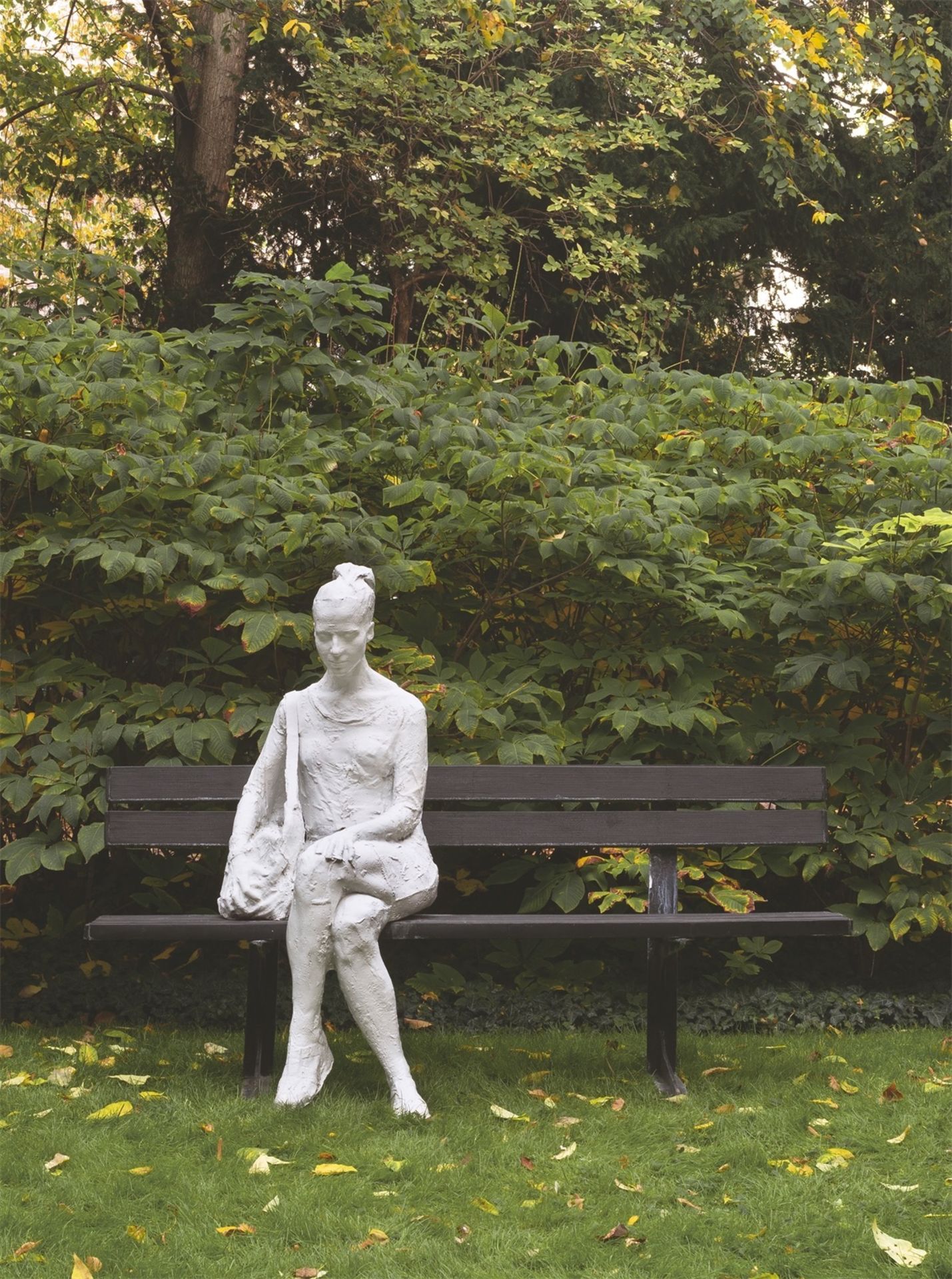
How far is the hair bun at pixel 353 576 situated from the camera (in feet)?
13.4

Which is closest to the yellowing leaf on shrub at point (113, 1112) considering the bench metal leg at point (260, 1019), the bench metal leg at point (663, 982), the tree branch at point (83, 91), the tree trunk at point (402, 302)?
the bench metal leg at point (260, 1019)

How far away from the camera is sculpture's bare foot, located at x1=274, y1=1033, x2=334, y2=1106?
400 centimetres

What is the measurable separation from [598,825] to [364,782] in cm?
93

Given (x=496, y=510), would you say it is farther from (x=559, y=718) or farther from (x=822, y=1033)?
(x=822, y=1033)

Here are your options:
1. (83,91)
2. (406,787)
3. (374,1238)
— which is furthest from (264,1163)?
(83,91)

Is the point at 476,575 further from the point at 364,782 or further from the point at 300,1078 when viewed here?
the point at 300,1078

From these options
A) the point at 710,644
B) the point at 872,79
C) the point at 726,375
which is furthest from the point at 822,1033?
the point at 872,79

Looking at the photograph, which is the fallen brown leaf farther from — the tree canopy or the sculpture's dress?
the tree canopy

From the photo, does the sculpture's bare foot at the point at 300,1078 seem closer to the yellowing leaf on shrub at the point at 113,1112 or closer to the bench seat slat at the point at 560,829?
the yellowing leaf on shrub at the point at 113,1112

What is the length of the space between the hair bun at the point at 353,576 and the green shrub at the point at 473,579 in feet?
1.96

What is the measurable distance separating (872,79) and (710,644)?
271 inches

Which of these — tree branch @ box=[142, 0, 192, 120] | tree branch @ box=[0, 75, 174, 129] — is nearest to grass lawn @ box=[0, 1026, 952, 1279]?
tree branch @ box=[0, 75, 174, 129]

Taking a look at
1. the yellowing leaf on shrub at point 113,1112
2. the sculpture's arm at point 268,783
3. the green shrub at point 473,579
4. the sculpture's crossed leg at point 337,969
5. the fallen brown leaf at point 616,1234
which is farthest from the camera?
the green shrub at point 473,579

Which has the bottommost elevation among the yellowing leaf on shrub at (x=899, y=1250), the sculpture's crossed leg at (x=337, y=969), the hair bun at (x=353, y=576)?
the yellowing leaf on shrub at (x=899, y=1250)
